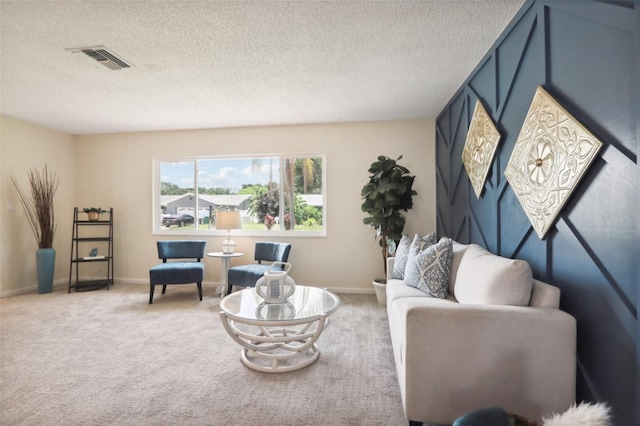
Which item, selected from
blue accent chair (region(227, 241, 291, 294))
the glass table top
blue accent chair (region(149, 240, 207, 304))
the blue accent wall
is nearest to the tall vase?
blue accent chair (region(149, 240, 207, 304))

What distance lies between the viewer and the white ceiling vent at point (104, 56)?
258 centimetres

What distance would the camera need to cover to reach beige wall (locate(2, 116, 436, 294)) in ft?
15.0

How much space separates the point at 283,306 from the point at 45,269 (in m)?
4.13

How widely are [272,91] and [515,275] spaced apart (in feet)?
9.44

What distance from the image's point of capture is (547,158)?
181 cm

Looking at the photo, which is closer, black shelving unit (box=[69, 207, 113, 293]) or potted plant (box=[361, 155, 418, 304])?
potted plant (box=[361, 155, 418, 304])

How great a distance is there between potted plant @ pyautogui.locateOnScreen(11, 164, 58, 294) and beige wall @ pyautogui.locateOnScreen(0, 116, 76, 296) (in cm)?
8

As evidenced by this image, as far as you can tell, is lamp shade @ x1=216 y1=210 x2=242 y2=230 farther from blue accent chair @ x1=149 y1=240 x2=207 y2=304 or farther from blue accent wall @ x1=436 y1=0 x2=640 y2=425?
Answer: blue accent wall @ x1=436 y1=0 x2=640 y2=425

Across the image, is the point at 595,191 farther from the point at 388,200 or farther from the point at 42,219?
the point at 42,219

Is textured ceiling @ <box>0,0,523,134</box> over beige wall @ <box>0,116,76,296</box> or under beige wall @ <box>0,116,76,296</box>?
over

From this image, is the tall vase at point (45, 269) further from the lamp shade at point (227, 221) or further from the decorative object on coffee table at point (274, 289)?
the decorative object on coffee table at point (274, 289)

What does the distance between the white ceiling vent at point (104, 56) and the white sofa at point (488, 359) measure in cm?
297

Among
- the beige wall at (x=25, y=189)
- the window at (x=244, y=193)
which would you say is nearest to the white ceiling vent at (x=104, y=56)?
the window at (x=244, y=193)

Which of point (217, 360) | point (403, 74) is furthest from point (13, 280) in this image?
point (403, 74)
